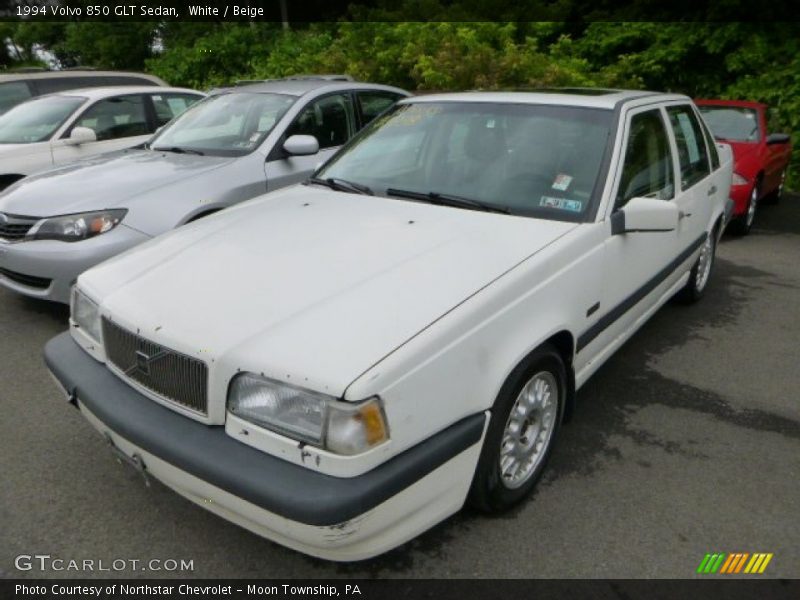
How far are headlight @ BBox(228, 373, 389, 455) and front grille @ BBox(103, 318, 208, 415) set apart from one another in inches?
5.7

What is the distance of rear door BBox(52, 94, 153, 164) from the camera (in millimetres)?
6695

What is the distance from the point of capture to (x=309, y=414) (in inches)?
80.0

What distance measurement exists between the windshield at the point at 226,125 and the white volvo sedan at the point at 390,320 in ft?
5.65

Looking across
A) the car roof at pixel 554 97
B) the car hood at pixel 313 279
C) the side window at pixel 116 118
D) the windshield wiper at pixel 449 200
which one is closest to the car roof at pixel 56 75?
the side window at pixel 116 118

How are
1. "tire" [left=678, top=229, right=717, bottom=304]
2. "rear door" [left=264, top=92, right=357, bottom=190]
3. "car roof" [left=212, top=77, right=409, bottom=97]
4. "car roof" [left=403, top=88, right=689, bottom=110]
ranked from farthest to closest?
"car roof" [left=212, top=77, right=409, bottom=97]
"rear door" [left=264, top=92, right=357, bottom=190]
"tire" [left=678, top=229, right=717, bottom=304]
"car roof" [left=403, top=88, right=689, bottom=110]

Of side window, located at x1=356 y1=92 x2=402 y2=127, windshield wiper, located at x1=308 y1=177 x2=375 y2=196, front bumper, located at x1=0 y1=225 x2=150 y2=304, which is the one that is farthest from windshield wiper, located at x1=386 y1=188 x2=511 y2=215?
side window, located at x1=356 y1=92 x2=402 y2=127

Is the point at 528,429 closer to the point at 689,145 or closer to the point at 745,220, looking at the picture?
the point at 689,145

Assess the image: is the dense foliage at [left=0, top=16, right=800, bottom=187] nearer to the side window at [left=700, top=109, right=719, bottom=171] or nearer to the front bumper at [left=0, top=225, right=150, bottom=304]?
the side window at [left=700, top=109, right=719, bottom=171]

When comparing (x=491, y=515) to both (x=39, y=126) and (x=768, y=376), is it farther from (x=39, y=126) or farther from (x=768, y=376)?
(x=39, y=126)

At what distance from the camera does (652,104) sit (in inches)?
150

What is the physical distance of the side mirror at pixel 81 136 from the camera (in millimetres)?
6430

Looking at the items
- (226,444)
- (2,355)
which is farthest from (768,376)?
(2,355)

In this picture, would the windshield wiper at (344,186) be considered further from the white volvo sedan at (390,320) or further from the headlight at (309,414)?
the headlight at (309,414)

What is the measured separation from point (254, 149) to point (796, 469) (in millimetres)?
4031
